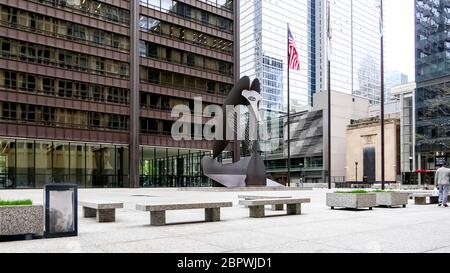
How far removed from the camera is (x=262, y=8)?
126 m

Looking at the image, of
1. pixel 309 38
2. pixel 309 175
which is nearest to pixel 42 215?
pixel 309 175

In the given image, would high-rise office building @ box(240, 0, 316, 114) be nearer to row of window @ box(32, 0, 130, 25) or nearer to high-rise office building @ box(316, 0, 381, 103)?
high-rise office building @ box(316, 0, 381, 103)

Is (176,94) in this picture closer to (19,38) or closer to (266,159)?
(19,38)

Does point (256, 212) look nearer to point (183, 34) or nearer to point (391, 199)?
point (391, 199)

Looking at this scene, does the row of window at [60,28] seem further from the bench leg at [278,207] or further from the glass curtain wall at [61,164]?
the bench leg at [278,207]

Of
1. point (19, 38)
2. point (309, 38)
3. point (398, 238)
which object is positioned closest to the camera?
point (398, 238)

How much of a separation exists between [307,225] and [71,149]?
143 ft

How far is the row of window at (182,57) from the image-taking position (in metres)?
56.1

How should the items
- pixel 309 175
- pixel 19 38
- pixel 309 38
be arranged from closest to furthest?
pixel 19 38 < pixel 309 175 < pixel 309 38

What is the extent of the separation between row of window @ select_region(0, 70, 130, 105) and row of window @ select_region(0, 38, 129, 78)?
5.34ft

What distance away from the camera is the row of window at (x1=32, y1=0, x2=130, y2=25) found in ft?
163

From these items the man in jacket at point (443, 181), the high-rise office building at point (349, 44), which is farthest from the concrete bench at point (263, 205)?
the high-rise office building at point (349, 44)

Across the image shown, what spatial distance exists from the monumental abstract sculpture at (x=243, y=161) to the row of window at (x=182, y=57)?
22.2 metres

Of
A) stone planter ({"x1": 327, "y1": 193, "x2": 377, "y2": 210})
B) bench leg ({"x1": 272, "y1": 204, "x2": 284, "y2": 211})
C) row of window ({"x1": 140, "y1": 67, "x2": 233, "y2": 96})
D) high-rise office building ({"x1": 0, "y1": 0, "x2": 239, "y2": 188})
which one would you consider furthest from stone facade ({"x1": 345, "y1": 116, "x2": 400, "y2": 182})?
bench leg ({"x1": 272, "y1": 204, "x2": 284, "y2": 211})
